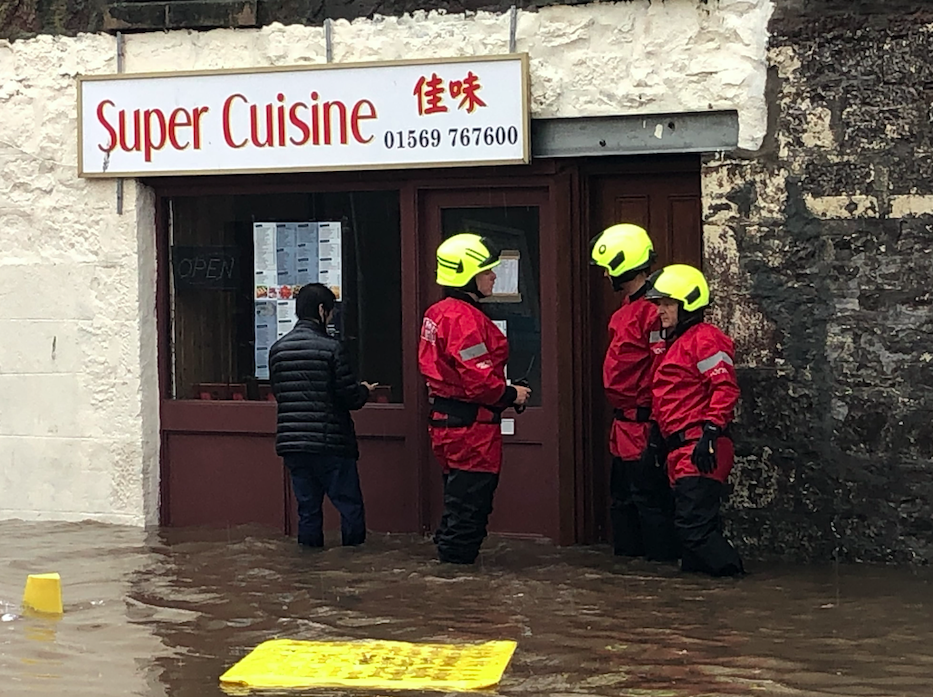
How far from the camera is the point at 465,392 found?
8164mm

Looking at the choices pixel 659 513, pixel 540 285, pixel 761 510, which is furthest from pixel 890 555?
pixel 540 285

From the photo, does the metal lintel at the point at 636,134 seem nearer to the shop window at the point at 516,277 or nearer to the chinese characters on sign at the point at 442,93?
the chinese characters on sign at the point at 442,93

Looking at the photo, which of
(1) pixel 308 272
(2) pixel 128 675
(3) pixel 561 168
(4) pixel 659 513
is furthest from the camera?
(1) pixel 308 272

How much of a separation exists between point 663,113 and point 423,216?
1607 mm

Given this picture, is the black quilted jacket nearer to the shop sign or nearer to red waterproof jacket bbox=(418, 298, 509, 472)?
red waterproof jacket bbox=(418, 298, 509, 472)

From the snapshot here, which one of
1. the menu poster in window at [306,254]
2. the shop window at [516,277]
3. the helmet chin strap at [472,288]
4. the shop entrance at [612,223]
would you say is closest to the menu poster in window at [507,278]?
the shop window at [516,277]

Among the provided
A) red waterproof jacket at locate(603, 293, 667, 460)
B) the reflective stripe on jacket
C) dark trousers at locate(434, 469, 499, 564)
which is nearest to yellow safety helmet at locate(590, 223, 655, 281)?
red waterproof jacket at locate(603, 293, 667, 460)

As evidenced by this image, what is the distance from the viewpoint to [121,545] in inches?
360

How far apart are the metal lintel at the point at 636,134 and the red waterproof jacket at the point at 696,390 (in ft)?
3.88

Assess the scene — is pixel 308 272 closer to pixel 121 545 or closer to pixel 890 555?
pixel 121 545

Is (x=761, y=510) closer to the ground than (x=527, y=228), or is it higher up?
closer to the ground

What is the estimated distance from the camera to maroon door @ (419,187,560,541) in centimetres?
900

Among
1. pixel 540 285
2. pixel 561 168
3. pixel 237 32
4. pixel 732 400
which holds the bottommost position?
pixel 732 400

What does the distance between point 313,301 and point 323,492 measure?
1.12 meters
